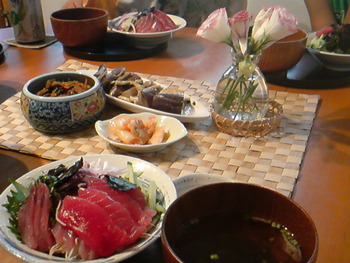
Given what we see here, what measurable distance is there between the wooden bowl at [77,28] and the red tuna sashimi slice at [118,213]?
0.95 metres

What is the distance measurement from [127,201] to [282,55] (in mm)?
784

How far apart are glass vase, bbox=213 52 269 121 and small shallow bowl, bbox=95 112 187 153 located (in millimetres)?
137

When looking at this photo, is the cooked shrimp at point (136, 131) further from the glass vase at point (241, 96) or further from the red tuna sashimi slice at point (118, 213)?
the red tuna sashimi slice at point (118, 213)

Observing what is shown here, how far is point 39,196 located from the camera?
0.66 metres

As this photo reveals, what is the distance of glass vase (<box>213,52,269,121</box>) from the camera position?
3.31 feet

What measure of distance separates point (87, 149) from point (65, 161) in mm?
154

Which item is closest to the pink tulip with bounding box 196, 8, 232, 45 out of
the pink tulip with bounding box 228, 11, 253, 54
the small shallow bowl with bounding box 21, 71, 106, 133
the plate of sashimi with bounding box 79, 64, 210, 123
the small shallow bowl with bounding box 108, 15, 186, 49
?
the pink tulip with bounding box 228, 11, 253, 54

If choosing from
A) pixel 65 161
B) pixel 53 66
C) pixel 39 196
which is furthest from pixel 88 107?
pixel 53 66

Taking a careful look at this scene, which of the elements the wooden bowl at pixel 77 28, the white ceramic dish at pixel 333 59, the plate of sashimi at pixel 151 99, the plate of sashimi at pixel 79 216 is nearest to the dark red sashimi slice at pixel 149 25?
the wooden bowl at pixel 77 28

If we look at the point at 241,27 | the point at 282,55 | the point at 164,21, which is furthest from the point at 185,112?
the point at 164,21

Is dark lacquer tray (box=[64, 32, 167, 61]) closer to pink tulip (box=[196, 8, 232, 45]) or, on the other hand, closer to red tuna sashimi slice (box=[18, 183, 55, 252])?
pink tulip (box=[196, 8, 232, 45])

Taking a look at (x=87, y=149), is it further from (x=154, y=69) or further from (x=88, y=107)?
(x=154, y=69)

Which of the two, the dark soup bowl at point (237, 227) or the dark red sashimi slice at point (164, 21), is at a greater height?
the dark soup bowl at point (237, 227)

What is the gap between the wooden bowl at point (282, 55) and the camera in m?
1.23
